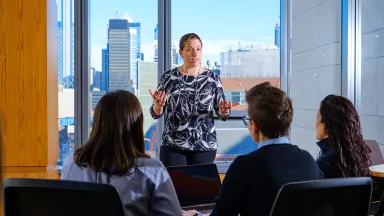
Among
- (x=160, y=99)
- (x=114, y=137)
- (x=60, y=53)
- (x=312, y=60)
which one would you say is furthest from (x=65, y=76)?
(x=114, y=137)

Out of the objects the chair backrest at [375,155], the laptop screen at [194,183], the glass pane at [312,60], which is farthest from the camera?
the glass pane at [312,60]

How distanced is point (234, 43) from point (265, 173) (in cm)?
326

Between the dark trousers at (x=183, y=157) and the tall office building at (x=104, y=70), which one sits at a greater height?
the tall office building at (x=104, y=70)

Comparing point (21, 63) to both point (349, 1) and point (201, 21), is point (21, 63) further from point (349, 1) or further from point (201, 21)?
point (349, 1)

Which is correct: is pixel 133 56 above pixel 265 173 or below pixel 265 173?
above

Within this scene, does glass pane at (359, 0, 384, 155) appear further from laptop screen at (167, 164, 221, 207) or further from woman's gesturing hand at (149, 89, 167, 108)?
laptop screen at (167, 164, 221, 207)

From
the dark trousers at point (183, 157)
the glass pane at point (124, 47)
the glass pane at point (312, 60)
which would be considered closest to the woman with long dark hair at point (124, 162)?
the dark trousers at point (183, 157)

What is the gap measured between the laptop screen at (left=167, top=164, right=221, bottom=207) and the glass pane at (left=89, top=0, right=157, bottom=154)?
2.48m

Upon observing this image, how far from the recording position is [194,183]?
6.57 ft

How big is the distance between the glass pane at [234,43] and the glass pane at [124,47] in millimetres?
277

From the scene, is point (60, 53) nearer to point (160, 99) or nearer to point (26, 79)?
point (26, 79)

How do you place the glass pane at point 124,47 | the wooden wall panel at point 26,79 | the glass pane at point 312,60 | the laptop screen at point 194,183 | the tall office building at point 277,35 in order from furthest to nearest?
the glass pane at point 312,60 → the tall office building at point 277,35 → the glass pane at point 124,47 → the wooden wall panel at point 26,79 → the laptop screen at point 194,183

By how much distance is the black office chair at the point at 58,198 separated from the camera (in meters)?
1.26

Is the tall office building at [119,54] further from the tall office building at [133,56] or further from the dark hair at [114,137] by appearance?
the dark hair at [114,137]
